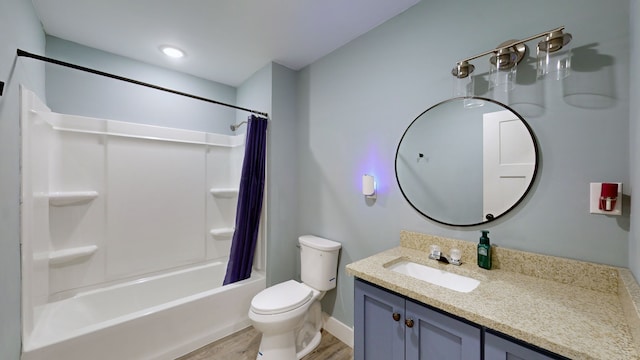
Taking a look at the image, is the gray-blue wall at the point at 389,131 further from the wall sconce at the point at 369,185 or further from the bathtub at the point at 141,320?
the bathtub at the point at 141,320

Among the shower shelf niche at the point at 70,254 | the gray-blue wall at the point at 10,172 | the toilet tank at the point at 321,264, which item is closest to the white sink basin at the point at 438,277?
the toilet tank at the point at 321,264

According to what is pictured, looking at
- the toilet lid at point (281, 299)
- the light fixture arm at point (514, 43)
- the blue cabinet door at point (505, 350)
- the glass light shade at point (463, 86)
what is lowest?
the toilet lid at point (281, 299)

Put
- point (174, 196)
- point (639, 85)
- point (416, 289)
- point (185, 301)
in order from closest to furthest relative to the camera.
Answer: point (639, 85) < point (416, 289) < point (185, 301) < point (174, 196)

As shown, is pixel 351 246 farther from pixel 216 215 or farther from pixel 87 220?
pixel 87 220

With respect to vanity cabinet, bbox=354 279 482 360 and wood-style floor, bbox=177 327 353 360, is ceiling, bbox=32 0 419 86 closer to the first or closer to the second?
vanity cabinet, bbox=354 279 482 360

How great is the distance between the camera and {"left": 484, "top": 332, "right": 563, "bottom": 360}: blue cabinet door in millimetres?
743

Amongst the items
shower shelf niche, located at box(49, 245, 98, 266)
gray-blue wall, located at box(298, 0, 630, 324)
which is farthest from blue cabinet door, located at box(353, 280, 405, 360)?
shower shelf niche, located at box(49, 245, 98, 266)

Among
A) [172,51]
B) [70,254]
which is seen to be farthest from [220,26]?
[70,254]

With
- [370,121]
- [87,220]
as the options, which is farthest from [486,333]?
[87,220]

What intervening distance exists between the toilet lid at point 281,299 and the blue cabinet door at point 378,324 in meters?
0.57

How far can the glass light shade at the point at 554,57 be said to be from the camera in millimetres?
1034

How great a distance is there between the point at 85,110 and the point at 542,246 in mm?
3548

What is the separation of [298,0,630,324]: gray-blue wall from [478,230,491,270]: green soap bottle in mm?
80

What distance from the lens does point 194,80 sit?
2.77m
